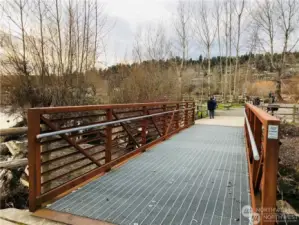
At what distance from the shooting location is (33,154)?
2639 millimetres

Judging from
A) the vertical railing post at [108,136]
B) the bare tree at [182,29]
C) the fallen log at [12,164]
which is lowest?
the fallen log at [12,164]

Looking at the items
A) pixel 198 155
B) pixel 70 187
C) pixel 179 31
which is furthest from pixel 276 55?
pixel 70 187

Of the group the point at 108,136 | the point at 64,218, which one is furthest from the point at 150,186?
the point at 64,218

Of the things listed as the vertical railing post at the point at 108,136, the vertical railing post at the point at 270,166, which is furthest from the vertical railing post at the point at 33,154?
the vertical railing post at the point at 270,166

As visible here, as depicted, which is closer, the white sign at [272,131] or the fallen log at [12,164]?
the white sign at [272,131]

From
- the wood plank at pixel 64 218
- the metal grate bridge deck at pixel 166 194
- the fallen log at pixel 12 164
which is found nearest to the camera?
the wood plank at pixel 64 218

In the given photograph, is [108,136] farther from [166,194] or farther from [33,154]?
[33,154]

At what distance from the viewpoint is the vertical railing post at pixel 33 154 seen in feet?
8.62

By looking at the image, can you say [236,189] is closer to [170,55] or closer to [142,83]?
[142,83]

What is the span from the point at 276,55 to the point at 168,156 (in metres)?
30.4

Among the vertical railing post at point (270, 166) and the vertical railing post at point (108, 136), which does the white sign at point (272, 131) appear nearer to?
the vertical railing post at point (270, 166)

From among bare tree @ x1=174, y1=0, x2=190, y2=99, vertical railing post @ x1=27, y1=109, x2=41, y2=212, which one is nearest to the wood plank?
vertical railing post @ x1=27, y1=109, x2=41, y2=212

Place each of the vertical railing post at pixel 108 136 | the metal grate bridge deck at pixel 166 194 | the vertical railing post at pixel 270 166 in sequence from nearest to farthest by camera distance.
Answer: the vertical railing post at pixel 270 166
the metal grate bridge deck at pixel 166 194
the vertical railing post at pixel 108 136

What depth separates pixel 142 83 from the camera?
1353 centimetres
